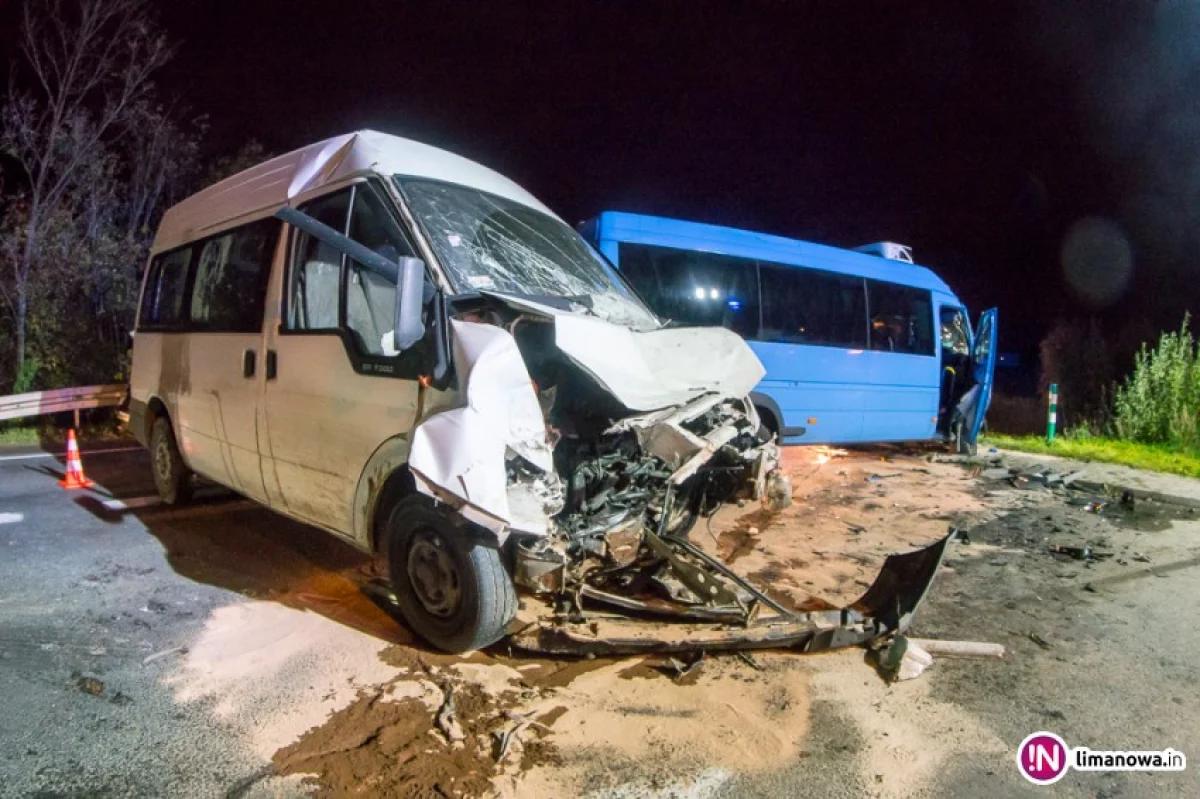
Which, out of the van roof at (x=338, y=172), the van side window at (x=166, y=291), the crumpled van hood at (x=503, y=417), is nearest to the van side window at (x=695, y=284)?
the van roof at (x=338, y=172)

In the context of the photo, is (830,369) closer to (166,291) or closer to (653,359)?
(653,359)

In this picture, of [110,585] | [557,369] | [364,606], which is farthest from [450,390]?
[110,585]

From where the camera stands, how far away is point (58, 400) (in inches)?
403

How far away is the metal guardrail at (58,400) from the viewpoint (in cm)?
980

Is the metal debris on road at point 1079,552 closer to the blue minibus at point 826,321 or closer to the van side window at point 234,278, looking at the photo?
the blue minibus at point 826,321

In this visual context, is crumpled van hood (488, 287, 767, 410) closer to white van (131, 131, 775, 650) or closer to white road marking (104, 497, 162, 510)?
white van (131, 131, 775, 650)


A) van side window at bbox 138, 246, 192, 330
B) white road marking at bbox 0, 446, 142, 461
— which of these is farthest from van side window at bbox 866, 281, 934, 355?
white road marking at bbox 0, 446, 142, 461

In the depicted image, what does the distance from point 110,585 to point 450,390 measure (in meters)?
2.90

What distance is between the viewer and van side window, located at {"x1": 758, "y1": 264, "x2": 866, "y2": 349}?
362 inches

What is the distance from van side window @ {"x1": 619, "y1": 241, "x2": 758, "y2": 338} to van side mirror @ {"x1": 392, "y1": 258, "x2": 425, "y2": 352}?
203 inches

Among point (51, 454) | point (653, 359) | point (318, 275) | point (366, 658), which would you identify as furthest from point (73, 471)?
point (653, 359)

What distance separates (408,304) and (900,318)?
9224 mm

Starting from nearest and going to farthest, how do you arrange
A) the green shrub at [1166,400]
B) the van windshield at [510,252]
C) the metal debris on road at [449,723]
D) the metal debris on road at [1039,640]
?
the metal debris on road at [449,723] → the van windshield at [510,252] → the metal debris on road at [1039,640] → the green shrub at [1166,400]

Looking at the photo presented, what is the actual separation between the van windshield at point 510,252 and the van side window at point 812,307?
490cm
